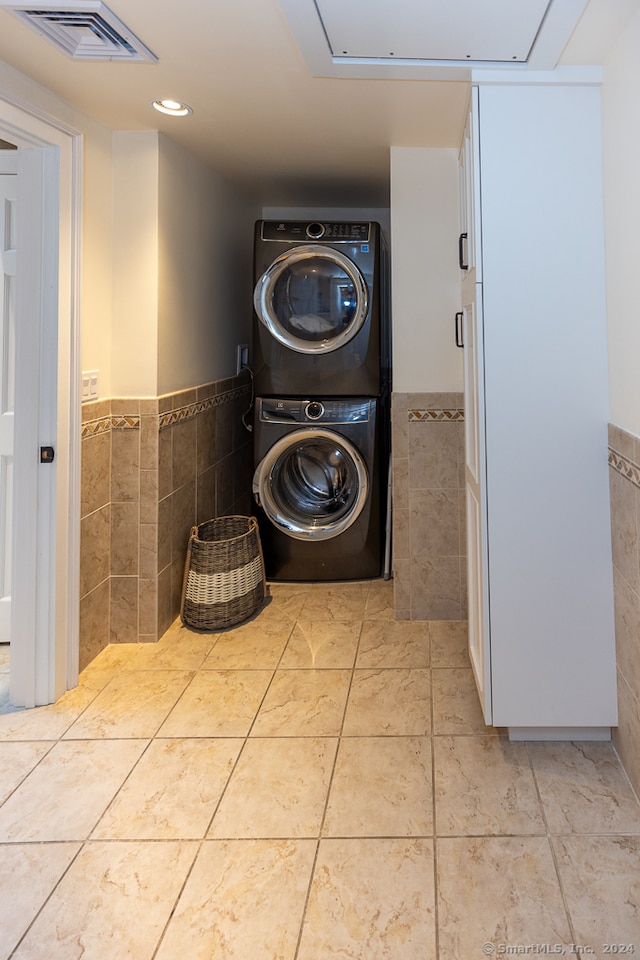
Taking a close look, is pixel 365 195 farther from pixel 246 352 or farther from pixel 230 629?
pixel 230 629

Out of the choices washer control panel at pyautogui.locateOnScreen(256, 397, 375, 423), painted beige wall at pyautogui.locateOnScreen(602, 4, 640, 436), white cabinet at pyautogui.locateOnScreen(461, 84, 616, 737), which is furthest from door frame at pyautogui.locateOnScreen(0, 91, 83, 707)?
painted beige wall at pyautogui.locateOnScreen(602, 4, 640, 436)

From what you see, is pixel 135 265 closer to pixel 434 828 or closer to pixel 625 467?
pixel 625 467

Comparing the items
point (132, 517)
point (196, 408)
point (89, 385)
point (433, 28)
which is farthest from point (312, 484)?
point (433, 28)

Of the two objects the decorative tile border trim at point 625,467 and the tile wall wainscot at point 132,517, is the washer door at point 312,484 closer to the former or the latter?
the tile wall wainscot at point 132,517

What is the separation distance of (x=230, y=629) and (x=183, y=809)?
118 centimetres

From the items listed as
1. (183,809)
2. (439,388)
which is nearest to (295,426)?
(439,388)

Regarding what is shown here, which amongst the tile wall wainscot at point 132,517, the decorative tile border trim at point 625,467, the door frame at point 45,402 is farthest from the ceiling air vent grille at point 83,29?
the decorative tile border trim at point 625,467

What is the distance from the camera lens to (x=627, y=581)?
169 cm

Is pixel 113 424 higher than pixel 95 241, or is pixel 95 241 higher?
pixel 95 241

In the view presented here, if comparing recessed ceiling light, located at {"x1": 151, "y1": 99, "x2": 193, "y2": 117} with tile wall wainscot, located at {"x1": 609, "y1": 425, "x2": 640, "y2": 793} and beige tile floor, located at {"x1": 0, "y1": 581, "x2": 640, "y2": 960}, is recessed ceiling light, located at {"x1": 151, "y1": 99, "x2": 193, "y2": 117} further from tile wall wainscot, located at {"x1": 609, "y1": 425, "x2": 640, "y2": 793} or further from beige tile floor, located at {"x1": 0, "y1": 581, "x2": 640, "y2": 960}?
beige tile floor, located at {"x1": 0, "y1": 581, "x2": 640, "y2": 960}

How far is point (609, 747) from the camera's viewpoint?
6.18 feet

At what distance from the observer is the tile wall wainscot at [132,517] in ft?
8.05

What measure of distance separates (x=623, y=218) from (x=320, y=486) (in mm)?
2052

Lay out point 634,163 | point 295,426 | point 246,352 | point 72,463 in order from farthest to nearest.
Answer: point 246,352
point 295,426
point 72,463
point 634,163
